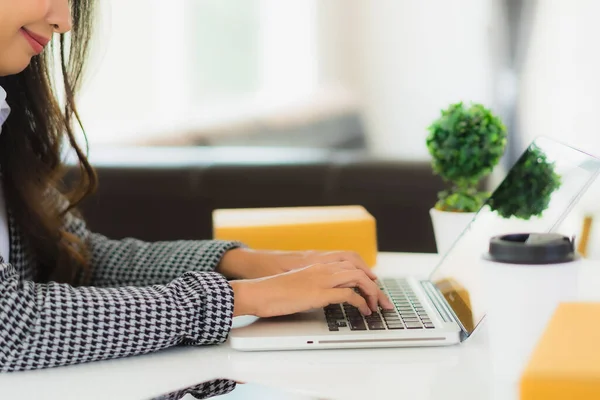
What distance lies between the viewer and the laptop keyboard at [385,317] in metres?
1.02

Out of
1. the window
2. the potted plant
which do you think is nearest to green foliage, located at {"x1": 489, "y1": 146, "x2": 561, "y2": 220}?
the potted plant

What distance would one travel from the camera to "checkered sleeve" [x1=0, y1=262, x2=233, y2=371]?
0.95 meters

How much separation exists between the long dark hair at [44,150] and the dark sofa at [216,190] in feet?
2.75

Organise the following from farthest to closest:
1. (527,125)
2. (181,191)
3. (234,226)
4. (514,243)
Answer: (527,125) → (181,191) → (234,226) → (514,243)

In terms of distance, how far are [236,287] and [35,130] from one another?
1.75 feet

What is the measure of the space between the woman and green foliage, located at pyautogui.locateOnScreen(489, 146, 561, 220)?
0.22 meters

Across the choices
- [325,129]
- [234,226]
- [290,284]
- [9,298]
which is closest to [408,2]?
[325,129]

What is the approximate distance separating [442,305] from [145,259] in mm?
495

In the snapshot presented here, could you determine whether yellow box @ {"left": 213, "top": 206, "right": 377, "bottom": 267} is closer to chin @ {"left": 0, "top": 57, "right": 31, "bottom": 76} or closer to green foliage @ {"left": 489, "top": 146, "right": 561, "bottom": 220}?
green foliage @ {"left": 489, "top": 146, "right": 561, "bottom": 220}

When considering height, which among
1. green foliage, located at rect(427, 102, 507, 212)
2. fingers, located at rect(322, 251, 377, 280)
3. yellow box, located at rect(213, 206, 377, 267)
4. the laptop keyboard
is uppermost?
green foliage, located at rect(427, 102, 507, 212)

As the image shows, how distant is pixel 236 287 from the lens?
1.05 metres

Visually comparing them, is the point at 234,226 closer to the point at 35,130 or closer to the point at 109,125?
the point at 35,130

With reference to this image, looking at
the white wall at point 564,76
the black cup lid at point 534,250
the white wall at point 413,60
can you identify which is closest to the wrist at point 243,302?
the black cup lid at point 534,250

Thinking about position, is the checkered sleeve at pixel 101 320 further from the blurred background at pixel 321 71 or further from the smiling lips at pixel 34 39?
Answer: the blurred background at pixel 321 71
